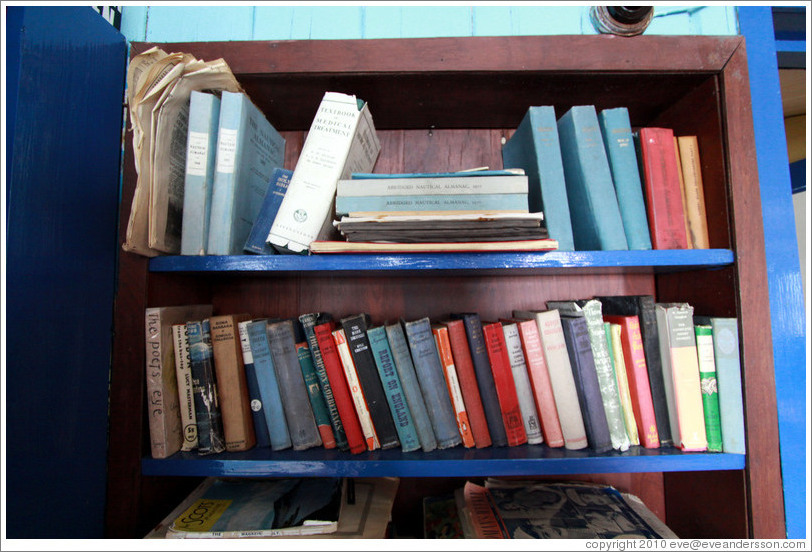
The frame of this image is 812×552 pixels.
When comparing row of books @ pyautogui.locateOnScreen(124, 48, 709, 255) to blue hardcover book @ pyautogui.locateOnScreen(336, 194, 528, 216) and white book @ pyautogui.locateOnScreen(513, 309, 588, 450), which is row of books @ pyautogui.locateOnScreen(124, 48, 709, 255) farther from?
white book @ pyautogui.locateOnScreen(513, 309, 588, 450)

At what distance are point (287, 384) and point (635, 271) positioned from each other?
0.88 m

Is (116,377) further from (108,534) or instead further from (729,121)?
(729,121)

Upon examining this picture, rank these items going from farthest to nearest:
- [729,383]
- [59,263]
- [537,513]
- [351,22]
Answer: [351,22], [537,513], [729,383], [59,263]

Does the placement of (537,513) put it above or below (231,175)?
below

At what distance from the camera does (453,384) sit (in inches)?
29.6

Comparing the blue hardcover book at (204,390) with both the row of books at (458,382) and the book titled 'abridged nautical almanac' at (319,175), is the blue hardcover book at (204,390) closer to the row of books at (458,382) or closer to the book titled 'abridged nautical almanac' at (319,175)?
the row of books at (458,382)

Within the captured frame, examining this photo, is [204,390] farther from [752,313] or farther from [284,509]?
[752,313]

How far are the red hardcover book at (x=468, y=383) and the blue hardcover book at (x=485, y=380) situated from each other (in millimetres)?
10

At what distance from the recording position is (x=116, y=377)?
71 cm

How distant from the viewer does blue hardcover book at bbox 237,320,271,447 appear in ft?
2.48

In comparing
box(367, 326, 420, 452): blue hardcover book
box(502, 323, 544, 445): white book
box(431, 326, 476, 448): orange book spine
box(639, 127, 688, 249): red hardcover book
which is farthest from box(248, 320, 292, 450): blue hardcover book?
box(639, 127, 688, 249): red hardcover book

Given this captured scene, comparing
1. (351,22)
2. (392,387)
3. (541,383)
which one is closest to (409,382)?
(392,387)

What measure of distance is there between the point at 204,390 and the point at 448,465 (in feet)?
1.60

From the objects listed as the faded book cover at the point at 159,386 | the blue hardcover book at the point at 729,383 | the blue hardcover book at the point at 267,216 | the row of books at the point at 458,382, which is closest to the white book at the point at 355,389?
the row of books at the point at 458,382
